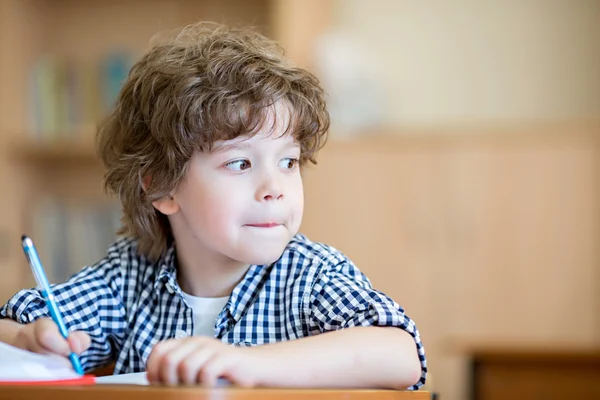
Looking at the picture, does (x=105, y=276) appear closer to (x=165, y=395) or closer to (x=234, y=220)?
(x=234, y=220)

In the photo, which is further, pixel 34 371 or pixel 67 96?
pixel 67 96

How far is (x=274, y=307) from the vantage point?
1024 mm

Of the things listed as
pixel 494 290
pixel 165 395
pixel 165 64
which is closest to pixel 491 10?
pixel 494 290

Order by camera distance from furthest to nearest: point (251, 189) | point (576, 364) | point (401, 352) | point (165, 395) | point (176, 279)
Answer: point (576, 364)
point (176, 279)
point (251, 189)
point (401, 352)
point (165, 395)

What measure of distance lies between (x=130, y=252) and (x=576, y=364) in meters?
1.92

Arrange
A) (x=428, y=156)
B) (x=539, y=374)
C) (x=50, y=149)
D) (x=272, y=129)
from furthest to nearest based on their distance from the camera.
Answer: (x=50, y=149) < (x=428, y=156) < (x=539, y=374) < (x=272, y=129)

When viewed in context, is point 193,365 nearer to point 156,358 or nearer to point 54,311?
point 156,358

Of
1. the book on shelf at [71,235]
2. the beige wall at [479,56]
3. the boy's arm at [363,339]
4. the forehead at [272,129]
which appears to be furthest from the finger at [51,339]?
the beige wall at [479,56]

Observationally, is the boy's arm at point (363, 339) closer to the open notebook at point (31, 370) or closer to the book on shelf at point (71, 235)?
the open notebook at point (31, 370)

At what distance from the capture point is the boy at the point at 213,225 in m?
0.98

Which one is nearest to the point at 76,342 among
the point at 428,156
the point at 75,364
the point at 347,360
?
the point at 75,364

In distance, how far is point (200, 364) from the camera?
2.19ft

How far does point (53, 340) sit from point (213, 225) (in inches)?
11.5

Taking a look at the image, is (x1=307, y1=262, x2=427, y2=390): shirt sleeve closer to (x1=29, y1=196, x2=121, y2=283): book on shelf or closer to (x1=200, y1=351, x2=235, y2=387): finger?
(x1=200, y1=351, x2=235, y2=387): finger
